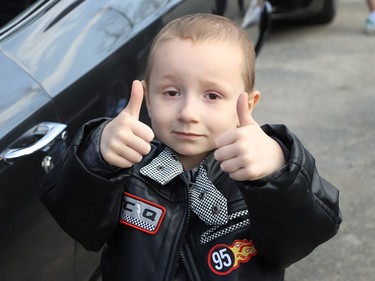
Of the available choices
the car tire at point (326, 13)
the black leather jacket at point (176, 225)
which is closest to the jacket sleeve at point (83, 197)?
the black leather jacket at point (176, 225)

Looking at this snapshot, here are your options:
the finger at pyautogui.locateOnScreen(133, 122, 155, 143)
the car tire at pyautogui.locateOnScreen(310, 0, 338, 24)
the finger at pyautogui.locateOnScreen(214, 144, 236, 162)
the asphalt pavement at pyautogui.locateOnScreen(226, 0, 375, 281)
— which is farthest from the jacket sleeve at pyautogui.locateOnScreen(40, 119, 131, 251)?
the car tire at pyautogui.locateOnScreen(310, 0, 338, 24)

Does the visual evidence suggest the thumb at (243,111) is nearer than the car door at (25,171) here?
Yes

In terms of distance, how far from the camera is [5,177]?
1.66m

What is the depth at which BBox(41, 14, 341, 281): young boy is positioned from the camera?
1.37 meters

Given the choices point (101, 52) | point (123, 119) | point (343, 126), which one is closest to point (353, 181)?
point (343, 126)

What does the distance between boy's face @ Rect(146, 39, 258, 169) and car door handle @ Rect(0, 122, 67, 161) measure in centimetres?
39

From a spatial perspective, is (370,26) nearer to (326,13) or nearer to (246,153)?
(326,13)

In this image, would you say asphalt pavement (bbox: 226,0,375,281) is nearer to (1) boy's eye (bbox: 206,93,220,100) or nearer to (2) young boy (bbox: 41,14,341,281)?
(2) young boy (bbox: 41,14,341,281)

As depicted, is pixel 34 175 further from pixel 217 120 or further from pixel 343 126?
pixel 343 126

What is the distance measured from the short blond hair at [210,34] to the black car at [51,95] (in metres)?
0.41

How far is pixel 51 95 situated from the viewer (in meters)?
1.84

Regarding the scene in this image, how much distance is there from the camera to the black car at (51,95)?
1.70 meters

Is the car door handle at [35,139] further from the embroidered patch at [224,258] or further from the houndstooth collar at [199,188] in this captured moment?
the embroidered patch at [224,258]

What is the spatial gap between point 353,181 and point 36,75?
205cm
